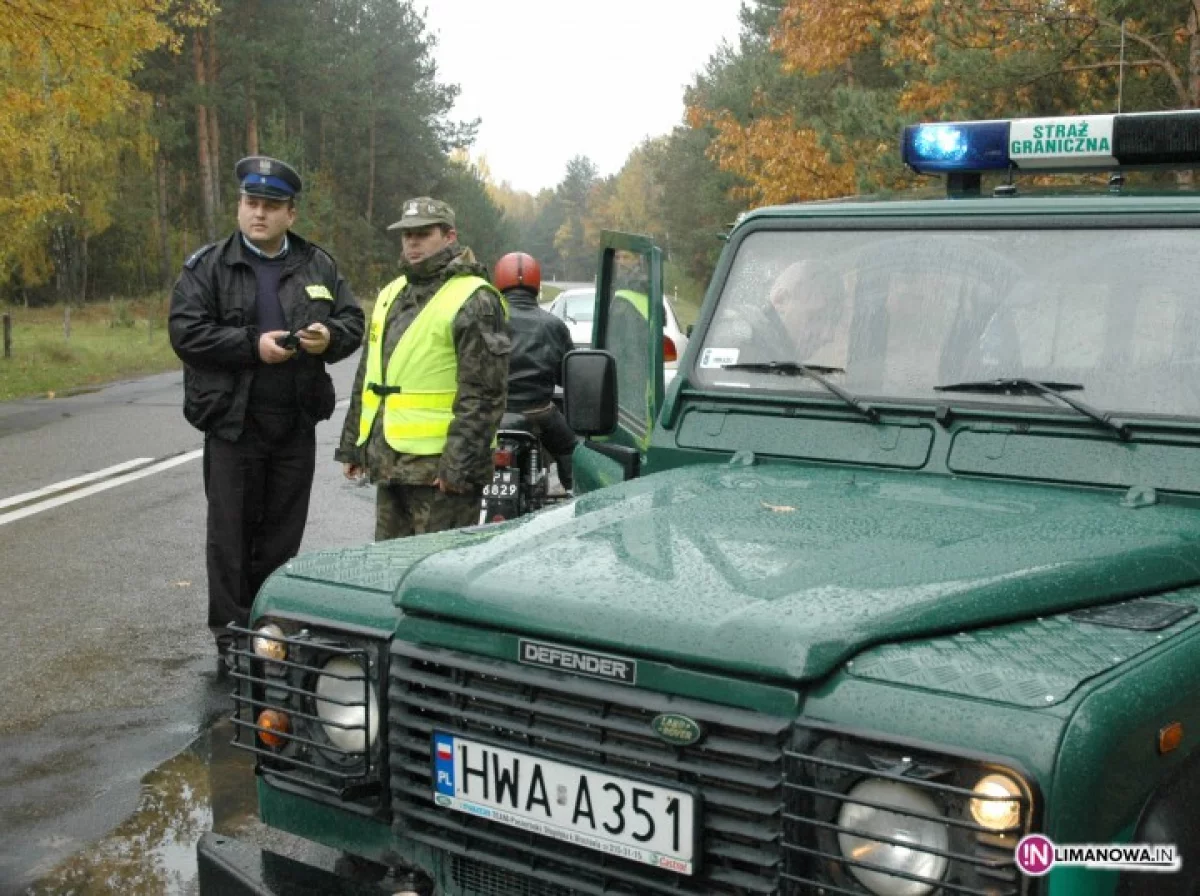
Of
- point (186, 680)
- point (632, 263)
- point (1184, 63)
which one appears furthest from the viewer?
point (1184, 63)

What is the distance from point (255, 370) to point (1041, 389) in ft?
13.4

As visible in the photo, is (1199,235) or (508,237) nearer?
(1199,235)

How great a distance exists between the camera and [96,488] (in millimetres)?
12680

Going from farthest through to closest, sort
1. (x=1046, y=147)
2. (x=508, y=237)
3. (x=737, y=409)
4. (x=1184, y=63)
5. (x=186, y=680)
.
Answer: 1. (x=508, y=237)
2. (x=1184, y=63)
3. (x=186, y=680)
4. (x=1046, y=147)
5. (x=737, y=409)

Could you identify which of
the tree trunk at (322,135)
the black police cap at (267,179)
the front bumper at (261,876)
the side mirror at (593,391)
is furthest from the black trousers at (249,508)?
the tree trunk at (322,135)

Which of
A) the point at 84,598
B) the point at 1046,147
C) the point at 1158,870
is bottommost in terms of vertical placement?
the point at 84,598

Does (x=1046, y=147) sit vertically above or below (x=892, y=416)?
above

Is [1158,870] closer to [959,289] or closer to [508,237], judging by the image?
[959,289]

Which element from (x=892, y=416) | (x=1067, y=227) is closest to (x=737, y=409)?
(x=892, y=416)

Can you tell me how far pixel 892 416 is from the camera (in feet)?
13.0

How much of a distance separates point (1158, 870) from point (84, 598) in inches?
281

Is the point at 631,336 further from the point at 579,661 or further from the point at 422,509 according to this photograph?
the point at 579,661

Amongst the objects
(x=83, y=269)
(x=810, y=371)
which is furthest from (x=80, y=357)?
(x=83, y=269)

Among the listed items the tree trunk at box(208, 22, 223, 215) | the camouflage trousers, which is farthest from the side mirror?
the tree trunk at box(208, 22, 223, 215)
